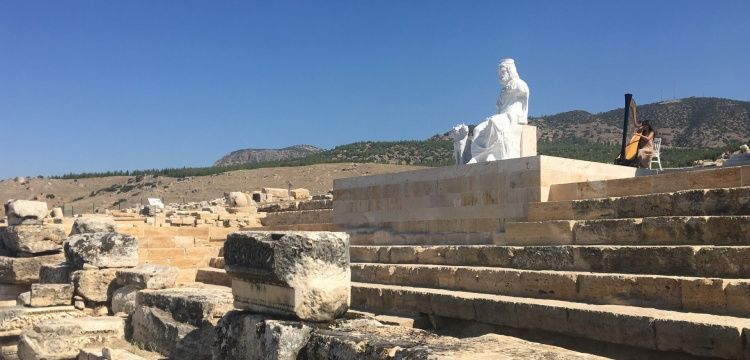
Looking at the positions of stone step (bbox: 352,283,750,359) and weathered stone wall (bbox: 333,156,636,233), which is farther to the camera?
weathered stone wall (bbox: 333,156,636,233)

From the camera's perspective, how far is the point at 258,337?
4422 mm

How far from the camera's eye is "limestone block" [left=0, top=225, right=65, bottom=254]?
1011 centimetres

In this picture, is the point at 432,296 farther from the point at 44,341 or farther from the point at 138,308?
the point at 44,341

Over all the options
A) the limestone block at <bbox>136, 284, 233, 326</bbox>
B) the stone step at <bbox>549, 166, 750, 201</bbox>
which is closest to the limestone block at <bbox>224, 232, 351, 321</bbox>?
the limestone block at <bbox>136, 284, 233, 326</bbox>

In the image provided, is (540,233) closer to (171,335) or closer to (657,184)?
(657,184)

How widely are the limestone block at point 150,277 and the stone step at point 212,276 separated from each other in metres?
1.78

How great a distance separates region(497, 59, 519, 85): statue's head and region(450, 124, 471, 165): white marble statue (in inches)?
42.1

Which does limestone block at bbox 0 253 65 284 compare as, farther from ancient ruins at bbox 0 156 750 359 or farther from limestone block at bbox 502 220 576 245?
limestone block at bbox 502 220 576 245

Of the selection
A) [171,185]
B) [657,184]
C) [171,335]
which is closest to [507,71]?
[657,184]

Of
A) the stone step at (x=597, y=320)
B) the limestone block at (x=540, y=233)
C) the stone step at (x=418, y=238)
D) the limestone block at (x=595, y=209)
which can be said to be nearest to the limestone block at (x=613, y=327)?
the stone step at (x=597, y=320)

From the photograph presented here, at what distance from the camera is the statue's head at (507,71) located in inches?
456

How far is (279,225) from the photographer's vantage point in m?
14.0

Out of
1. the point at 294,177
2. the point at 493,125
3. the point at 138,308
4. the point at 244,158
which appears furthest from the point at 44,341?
the point at 244,158

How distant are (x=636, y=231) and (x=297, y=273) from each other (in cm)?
350
